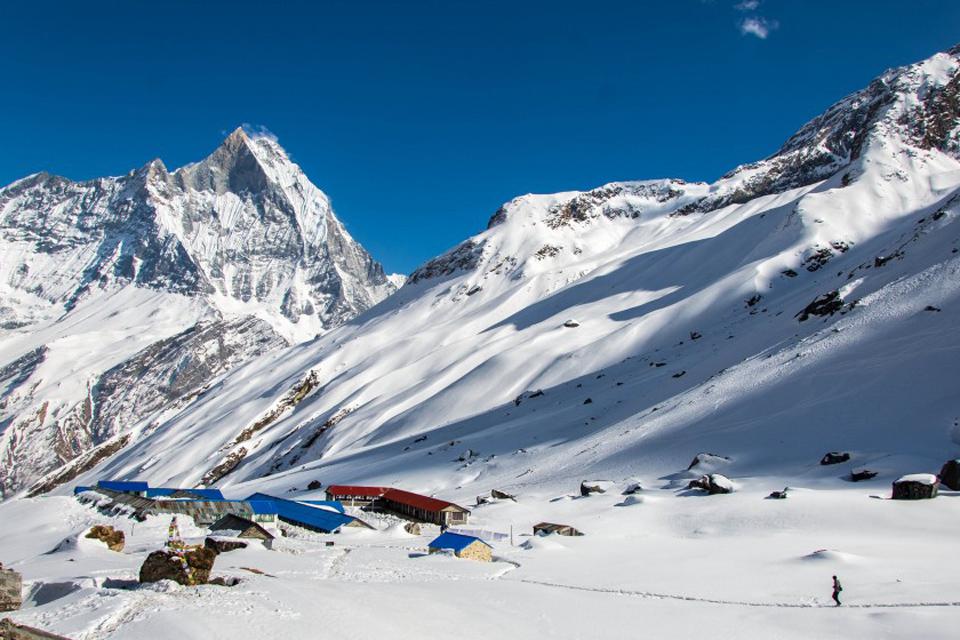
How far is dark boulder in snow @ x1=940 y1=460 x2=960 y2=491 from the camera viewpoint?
36.7 m

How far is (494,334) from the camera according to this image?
147 meters

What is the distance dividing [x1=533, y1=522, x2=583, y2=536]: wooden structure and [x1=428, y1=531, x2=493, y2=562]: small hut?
16.1 feet

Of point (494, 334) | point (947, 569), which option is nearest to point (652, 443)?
point (947, 569)

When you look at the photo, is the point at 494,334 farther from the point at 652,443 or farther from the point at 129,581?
the point at 129,581

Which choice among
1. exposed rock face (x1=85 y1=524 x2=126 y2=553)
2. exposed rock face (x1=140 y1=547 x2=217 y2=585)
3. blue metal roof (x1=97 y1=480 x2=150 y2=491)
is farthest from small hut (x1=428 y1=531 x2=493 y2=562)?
blue metal roof (x1=97 y1=480 x2=150 y2=491)

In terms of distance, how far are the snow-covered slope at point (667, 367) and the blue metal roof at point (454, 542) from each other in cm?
Result: 2150

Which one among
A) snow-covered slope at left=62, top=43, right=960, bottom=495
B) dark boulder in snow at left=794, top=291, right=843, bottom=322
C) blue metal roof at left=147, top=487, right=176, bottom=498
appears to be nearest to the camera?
snow-covered slope at left=62, top=43, right=960, bottom=495

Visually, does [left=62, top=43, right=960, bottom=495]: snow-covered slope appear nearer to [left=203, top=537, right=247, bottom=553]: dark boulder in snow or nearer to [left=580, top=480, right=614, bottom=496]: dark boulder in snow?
[left=580, top=480, right=614, bottom=496]: dark boulder in snow

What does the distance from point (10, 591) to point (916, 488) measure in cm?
3725

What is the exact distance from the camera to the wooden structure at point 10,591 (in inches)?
819

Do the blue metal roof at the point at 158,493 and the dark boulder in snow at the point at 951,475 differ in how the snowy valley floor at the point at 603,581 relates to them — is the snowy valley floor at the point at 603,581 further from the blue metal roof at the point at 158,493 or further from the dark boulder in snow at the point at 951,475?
the blue metal roof at the point at 158,493

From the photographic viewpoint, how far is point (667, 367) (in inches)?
3260

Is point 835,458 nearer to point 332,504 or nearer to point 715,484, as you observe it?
point 715,484

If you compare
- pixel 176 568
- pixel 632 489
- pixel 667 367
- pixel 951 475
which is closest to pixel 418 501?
pixel 632 489
